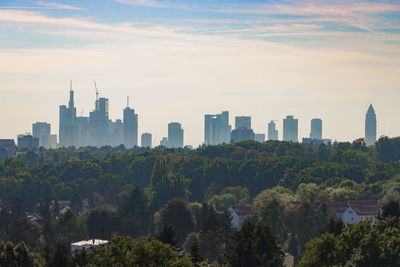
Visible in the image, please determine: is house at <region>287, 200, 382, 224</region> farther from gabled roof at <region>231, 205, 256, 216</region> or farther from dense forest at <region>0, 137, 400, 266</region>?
gabled roof at <region>231, 205, 256, 216</region>

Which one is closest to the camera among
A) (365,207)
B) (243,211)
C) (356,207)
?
(365,207)

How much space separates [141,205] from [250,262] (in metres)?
76.4

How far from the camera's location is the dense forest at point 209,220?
2419 inches

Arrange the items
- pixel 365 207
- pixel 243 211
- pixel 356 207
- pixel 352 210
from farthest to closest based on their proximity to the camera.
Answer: pixel 243 211 < pixel 356 207 < pixel 365 207 < pixel 352 210

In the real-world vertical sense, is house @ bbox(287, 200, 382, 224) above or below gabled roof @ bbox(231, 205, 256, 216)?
above

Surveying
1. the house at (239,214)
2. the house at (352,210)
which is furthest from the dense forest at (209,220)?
the house at (352,210)

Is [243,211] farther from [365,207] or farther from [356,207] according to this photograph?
[365,207]

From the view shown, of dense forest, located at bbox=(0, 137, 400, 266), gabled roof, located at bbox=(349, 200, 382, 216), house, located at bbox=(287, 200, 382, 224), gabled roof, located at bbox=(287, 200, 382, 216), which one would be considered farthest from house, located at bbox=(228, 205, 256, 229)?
gabled roof, located at bbox=(349, 200, 382, 216)

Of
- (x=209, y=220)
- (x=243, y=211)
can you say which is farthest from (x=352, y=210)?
(x=209, y=220)

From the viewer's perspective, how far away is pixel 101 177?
649 ft

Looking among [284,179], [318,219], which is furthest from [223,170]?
[318,219]

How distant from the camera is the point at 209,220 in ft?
329

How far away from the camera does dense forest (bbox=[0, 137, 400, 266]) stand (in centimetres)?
6144

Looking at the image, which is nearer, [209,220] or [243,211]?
[209,220]
